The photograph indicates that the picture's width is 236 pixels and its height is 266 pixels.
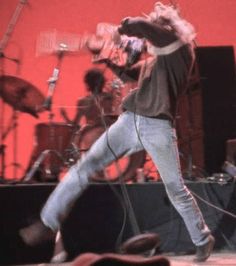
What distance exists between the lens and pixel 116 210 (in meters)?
3.52

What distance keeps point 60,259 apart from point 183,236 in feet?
2.64

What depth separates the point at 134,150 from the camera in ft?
10.7

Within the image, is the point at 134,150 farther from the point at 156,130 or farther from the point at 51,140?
the point at 51,140

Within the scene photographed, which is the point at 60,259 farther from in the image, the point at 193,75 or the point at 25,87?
the point at 193,75

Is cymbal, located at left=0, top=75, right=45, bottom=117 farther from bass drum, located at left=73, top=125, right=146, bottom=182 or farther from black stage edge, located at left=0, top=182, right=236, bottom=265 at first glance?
black stage edge, located at left=0, top=182, right=236, bottom=265

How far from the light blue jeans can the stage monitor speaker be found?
1.90m

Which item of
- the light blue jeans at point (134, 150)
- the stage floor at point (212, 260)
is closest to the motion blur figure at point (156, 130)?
the light blue jeans at point (134, 150)

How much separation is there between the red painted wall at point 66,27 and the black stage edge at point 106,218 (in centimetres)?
212

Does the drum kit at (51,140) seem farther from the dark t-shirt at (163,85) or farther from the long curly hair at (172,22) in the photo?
the long curly hair at (172,22)

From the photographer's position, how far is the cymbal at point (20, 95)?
14.3ft

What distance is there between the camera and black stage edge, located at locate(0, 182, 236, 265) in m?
3.31

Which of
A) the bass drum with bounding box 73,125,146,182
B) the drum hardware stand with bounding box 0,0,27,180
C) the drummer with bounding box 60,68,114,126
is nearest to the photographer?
the drum hardware stand with bounding box 0,0,27,180

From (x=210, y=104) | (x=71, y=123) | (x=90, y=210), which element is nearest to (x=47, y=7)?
(x=71, y=123)

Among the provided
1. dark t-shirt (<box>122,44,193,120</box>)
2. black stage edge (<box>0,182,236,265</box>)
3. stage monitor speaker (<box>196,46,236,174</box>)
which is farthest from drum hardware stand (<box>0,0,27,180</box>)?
stage monitor speaker (<box>196,46,236,174</box>)
